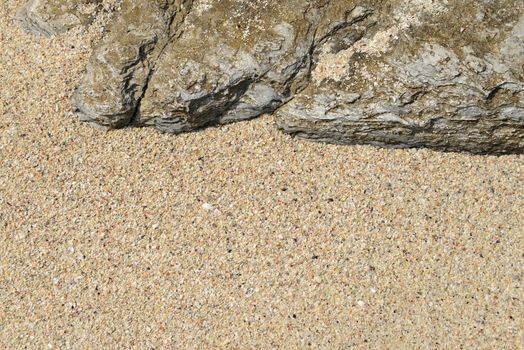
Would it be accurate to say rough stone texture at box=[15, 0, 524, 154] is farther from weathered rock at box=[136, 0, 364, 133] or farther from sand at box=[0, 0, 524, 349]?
sand at box=[0, 0, 524, 349]

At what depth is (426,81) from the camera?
316cm

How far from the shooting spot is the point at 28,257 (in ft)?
11.4

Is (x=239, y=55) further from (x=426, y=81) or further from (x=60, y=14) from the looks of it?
(x=60, y=14)

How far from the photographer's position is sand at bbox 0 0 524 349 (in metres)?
3.21

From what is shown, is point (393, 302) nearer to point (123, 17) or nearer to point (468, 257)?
point (468, 257)

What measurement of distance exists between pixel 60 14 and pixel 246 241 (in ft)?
6.72

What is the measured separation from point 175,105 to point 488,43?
1.86 meters

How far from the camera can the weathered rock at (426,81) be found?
308 cm

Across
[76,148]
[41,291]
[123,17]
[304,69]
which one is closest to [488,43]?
[304,69]

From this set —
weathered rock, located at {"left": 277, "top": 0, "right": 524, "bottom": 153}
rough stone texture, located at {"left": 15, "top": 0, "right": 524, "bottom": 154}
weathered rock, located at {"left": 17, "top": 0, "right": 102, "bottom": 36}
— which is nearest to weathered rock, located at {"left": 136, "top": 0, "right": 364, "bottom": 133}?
rough stone texture, located at {"left": 15, "top": 0, "right": 524, "bottom": 154}

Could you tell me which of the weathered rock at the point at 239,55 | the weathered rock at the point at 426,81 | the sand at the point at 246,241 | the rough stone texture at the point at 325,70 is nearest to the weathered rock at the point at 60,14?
the rough stone texture at the point at 325,70

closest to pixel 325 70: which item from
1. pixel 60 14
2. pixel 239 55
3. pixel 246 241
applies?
pixel 239 55

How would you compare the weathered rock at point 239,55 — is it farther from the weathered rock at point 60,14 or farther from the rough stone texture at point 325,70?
the weathered rock at point 60,14

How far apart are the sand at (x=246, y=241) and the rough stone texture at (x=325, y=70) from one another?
179 mm
